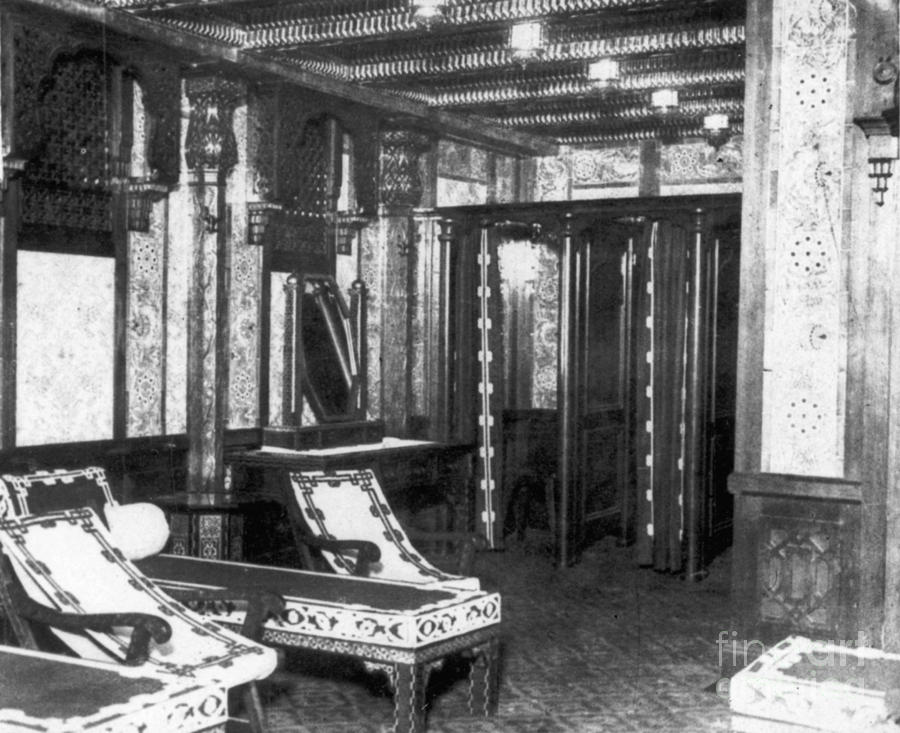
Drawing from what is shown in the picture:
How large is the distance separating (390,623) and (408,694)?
0.28 m

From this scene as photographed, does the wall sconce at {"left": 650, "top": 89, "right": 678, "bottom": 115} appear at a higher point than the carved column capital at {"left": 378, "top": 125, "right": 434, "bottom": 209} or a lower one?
higher

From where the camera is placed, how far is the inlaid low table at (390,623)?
4.68 m

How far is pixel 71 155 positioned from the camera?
6.43m

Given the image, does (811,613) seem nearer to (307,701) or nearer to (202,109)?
(307,701)

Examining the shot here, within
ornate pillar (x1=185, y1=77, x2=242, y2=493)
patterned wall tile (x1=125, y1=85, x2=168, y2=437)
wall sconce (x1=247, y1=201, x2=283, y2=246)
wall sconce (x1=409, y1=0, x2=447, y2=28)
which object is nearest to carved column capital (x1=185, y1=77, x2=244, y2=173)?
ornate pillar (x1=185, y1=77, x2=242, y2=493)

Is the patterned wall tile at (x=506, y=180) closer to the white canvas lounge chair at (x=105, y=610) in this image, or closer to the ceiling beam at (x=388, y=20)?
the ceiling beam at (x=388, y=20)

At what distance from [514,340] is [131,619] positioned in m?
6.62

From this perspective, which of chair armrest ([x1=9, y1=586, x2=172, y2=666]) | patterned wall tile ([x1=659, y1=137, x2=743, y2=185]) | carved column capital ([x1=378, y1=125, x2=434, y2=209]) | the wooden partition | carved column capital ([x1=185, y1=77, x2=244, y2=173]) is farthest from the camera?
patterned wall tile ([x1=659, y1=137, x2=743, y2=185])

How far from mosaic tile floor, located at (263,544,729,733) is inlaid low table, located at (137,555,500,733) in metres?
0.26

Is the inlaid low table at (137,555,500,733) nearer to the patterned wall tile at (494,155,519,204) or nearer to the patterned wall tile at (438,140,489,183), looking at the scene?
the patterned wall tile at (438,140,489,183)

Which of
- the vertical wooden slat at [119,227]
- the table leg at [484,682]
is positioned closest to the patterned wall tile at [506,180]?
the vertical wooden slat at [119,227]

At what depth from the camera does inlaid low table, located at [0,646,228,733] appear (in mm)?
3414

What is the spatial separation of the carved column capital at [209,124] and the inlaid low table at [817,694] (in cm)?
439

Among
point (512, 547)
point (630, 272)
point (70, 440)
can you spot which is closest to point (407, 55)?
point (630, 272)
